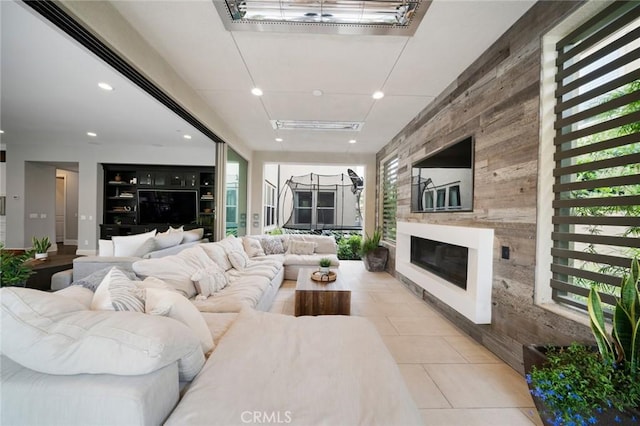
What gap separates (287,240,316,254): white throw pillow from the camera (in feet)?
16.8

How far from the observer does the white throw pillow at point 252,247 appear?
4.65 meters

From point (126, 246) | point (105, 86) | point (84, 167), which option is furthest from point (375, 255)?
point (84, 167)

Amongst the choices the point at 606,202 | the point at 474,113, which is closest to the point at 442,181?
the point at 474,113

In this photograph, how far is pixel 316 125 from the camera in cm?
426

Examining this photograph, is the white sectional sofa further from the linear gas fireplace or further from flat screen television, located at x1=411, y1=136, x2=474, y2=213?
flat screen television, located at x1=411, y1=136, x2=474, y2=213

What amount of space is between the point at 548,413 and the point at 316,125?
4062 mm

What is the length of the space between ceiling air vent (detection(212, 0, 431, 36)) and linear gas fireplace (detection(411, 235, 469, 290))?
2.13 m

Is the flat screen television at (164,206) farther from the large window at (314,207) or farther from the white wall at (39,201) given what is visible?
the large window at (314,207)

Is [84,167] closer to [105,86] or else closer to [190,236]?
[105,86]

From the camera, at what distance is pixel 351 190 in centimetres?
759

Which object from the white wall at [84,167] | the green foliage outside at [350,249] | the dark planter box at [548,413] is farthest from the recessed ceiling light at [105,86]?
the green foliage outside at [350,249]

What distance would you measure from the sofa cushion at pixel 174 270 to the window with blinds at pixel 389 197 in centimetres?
361

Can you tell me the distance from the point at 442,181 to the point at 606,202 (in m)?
1.68

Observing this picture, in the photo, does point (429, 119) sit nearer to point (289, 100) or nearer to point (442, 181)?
point (442, 181)
